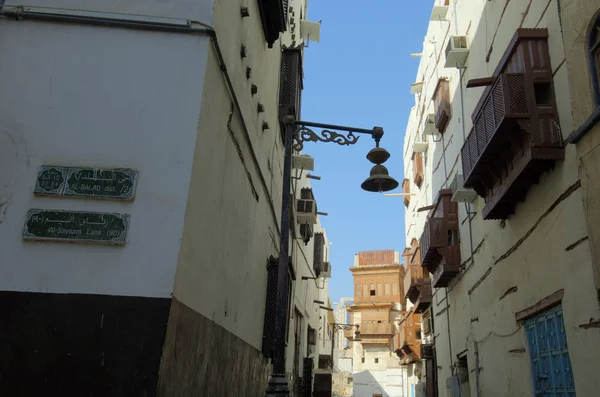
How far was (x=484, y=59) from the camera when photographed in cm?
909

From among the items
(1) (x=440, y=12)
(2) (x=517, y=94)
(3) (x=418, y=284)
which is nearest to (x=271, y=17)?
(2) (x=517, y=94)

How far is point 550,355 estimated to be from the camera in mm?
6125

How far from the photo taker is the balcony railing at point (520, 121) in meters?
5.81

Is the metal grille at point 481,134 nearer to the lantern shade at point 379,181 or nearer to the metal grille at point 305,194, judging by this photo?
the lantern shade at point 379,181

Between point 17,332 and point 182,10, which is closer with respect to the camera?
point 17,332

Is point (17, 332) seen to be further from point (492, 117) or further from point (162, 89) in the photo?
point (492, 117)

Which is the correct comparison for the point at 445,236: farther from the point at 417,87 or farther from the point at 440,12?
the point at 417,87

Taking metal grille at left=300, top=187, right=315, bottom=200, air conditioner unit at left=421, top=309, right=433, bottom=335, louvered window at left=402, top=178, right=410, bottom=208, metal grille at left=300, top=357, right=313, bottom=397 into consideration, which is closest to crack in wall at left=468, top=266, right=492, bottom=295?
air conditioner unit at left=421, top=309, right=433, bottom=335

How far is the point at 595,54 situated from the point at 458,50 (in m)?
5.41

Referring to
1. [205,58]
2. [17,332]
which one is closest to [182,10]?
[205,58]

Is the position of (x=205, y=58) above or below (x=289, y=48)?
below

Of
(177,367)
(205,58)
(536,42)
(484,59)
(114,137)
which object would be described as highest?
(484,59)

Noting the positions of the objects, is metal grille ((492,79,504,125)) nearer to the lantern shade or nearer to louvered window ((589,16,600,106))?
louvered window ((589,16,600,106))

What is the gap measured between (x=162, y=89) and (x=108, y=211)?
1.22 meters
